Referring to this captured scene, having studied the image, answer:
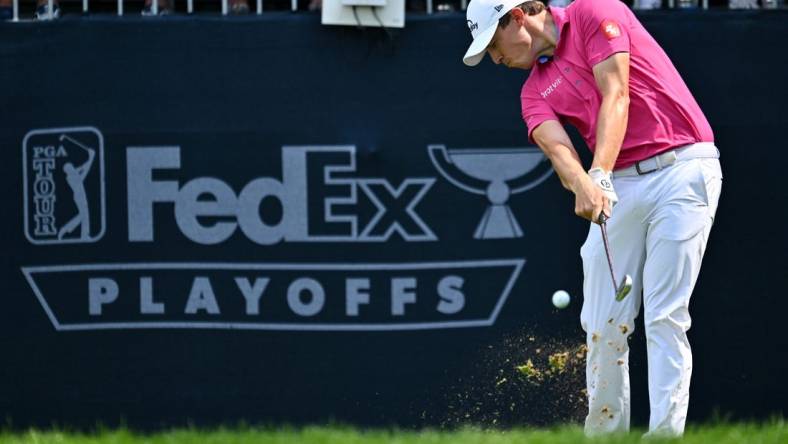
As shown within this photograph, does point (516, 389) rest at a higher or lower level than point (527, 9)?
lower

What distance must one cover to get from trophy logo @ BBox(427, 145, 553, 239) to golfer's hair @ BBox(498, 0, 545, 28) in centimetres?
159

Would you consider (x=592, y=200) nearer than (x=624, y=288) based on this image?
Yes

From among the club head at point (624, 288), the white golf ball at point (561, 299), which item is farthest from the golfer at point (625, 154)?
the white golf ball at point (561, 299)

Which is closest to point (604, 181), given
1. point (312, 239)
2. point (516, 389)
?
point (516, 389)

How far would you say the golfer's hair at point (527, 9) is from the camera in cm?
598

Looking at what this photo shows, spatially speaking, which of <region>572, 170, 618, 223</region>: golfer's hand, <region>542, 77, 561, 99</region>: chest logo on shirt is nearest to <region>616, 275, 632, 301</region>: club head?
<region>572, 170, 618, 223</region>: golfer's hand

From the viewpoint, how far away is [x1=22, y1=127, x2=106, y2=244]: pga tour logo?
766 centimetres

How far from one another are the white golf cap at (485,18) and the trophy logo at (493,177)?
1.60 meters

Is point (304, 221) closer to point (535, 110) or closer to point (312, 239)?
point (312, 239)

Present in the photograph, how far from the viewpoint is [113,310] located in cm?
765

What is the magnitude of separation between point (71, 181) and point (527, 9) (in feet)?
9.72

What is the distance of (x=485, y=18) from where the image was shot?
Answer: 5.96 m

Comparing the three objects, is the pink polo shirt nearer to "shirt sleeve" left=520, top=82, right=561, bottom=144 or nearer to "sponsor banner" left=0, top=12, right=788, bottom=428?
"shirt sleeve" left=520, top=82, right=561, bottom=144

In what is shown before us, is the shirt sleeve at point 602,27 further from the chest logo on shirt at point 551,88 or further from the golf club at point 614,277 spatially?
the golf club at point 614,277
